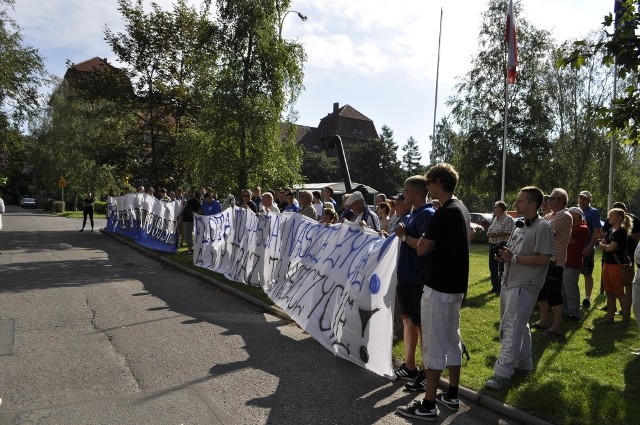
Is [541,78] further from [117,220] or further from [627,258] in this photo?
[627,258]

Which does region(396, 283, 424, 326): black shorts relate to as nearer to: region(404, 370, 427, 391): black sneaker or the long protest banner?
region(404, 370, 427, 391): black sneaker

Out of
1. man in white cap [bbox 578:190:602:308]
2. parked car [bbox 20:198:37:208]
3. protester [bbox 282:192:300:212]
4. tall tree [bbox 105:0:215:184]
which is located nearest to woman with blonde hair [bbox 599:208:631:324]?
man in white cap [bbox 578:190:602:308]

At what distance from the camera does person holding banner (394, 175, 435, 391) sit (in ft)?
17.3

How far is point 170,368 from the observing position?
5.68m

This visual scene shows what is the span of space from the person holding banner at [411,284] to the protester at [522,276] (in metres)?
0.74

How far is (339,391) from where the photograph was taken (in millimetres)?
5172

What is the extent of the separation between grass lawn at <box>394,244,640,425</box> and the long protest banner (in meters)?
10.9

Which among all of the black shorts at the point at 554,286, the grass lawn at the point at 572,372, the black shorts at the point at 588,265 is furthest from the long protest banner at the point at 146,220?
the black shorts at the point at 554,286

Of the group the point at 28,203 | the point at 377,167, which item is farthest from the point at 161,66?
the point at 28,203

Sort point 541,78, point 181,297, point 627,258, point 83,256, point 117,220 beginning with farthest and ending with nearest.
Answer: point 541,78 < point 117,220 < point 83,256 < point 181,297 < point 627,258

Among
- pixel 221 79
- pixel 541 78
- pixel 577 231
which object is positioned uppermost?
pixel 541 78

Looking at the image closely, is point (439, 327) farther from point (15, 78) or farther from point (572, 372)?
point (15, 78)

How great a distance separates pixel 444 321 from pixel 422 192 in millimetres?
1304

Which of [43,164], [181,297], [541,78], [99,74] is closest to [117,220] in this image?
[99,74]
